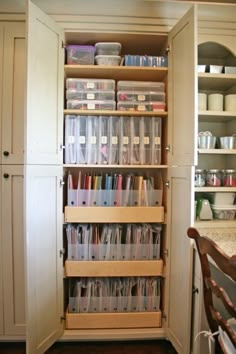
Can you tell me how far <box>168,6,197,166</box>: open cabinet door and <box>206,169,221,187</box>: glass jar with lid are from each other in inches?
11.8

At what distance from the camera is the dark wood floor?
1.75m

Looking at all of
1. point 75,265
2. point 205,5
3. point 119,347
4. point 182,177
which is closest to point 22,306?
point 75,265

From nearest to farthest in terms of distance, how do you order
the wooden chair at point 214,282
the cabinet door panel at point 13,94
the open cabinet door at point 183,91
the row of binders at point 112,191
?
the wooden chair at point 214,282 → the open cabinet door at point 183,91 → the cabinet door panel at point 13,94 → the row of binders at point 112,191

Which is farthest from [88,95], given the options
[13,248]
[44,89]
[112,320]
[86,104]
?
[112,320]

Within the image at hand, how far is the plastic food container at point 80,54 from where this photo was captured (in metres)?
1.74

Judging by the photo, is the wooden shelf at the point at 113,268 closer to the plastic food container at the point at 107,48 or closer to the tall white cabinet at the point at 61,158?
the tall white cabinet at the point at 61,158

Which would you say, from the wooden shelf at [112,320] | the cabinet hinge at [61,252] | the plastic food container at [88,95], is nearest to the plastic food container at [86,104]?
the plastic food container at [88,95]

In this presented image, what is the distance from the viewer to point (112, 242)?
1805mm

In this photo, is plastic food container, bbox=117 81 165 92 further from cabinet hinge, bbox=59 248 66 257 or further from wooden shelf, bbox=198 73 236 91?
cabinet hinge, bbox=59 248 66 257

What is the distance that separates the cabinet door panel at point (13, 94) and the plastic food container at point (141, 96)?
26.0 inches

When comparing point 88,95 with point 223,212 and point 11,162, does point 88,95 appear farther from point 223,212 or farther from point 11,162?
point 223,212

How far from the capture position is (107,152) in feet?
5.84

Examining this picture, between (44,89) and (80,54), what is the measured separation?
405mm

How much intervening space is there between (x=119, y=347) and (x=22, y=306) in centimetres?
73
